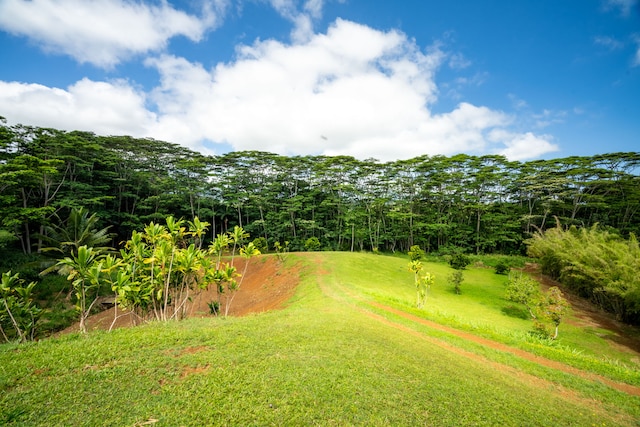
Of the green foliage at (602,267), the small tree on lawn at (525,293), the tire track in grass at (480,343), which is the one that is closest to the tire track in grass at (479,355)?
the tire track in grass at (480,343)

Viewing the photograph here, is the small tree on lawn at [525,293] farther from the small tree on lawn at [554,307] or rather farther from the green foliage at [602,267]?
the green foliage at [602,267]

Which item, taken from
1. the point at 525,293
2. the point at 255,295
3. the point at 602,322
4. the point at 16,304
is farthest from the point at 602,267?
the point at 16,304

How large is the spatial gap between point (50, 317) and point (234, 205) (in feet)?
73.0

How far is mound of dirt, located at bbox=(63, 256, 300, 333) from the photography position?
15734mm

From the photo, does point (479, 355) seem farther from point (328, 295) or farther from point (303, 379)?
point (328, 295)

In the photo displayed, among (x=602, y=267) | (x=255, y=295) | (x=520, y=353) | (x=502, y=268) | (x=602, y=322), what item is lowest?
(x=255, y=295)

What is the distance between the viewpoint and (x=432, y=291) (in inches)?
790

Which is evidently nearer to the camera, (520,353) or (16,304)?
(16,304)

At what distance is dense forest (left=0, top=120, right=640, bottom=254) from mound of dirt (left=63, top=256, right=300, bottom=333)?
11.0 meters

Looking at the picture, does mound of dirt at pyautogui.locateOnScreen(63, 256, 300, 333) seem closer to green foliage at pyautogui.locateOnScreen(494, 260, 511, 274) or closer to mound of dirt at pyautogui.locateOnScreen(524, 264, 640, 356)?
mound of dirt at pyautogui.locateOnScreen(524, 264, 640, 356)

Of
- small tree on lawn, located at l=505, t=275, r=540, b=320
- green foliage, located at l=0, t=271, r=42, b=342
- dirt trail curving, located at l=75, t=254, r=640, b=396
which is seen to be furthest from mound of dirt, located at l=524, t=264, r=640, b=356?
green foliage, located at l=0, t=271, r=42, b=342

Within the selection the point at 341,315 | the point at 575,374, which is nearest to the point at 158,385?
the point at 341,315

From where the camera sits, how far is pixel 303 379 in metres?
5.08

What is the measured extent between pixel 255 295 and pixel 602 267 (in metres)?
22.1
